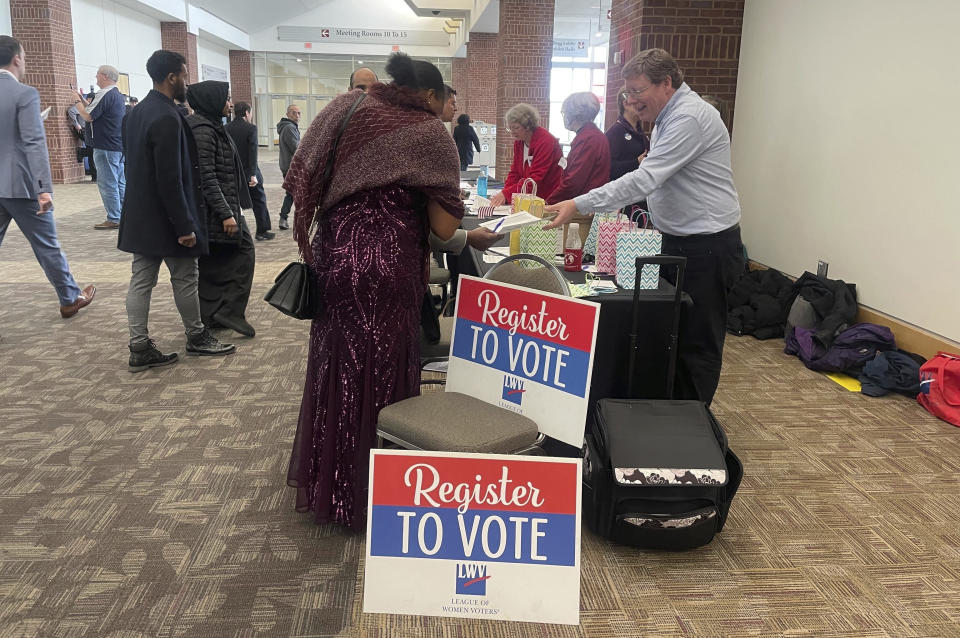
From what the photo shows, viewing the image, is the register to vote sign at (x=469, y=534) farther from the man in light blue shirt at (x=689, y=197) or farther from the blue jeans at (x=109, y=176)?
the blue jeans at (x=109, y=176)

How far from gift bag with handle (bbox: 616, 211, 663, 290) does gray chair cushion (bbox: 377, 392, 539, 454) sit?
0.86 meters

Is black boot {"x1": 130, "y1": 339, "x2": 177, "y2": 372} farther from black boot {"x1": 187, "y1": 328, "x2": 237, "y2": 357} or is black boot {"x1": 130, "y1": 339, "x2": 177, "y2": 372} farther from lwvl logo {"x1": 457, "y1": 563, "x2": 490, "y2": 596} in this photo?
lwvl logo {"x1": 457, "y1": 563, "x2": 490, "y2": 596}

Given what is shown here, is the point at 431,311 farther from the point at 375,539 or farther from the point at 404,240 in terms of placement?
the point at 375,539

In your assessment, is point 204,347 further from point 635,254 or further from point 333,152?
point 635,254

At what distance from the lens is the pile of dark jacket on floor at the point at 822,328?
3.91 m

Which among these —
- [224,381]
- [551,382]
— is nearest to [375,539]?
[551,382]

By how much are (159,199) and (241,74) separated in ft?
81.0

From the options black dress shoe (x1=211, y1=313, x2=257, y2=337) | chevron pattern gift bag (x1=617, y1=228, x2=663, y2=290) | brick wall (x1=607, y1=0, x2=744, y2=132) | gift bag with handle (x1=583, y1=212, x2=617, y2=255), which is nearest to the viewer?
chevron pattern gift bag (x1=617, y1=228, x2=663, y2=290)

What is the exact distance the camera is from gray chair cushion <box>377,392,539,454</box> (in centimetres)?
204

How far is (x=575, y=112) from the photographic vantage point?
5.10 metres

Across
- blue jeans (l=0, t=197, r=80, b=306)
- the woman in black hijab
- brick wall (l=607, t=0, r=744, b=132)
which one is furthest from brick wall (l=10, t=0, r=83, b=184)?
brick wall (l=607, t=0, r=744, b=132)

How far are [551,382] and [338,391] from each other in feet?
2.24

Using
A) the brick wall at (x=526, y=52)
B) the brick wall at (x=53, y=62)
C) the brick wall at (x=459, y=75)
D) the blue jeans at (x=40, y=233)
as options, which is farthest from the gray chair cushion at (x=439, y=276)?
the brick wall at (x=459, y=75)

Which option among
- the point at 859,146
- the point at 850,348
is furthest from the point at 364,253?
the point at 859,146
